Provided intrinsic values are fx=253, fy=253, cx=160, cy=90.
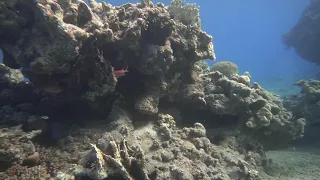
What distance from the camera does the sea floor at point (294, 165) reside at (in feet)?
19.7

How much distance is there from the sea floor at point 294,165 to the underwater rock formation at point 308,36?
18016mm

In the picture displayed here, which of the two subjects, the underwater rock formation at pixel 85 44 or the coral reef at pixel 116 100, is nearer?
the coral reef at pixel 116 100

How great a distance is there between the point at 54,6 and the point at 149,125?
305 cm

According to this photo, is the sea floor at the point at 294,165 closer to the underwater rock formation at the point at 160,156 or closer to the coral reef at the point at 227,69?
the underwater rock formation at the point at 160,156

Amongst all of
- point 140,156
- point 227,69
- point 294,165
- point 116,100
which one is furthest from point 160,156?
point 227,69

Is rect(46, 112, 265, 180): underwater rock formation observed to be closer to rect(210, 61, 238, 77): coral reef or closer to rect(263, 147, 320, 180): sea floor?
rect(263, 147, 320, 180): sea floor

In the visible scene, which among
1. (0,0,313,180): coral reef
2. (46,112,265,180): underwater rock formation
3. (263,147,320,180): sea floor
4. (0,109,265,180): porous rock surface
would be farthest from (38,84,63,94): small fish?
(263,147,320,180): sea floor

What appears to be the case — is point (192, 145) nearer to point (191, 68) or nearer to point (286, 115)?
point (191, 68)

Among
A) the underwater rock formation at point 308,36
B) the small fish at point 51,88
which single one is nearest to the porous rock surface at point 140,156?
the small fish at point 51,88

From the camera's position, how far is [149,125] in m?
5.47

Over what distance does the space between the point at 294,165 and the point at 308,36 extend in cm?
2054

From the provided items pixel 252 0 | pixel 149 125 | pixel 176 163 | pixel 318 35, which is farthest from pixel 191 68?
pixel 252 0

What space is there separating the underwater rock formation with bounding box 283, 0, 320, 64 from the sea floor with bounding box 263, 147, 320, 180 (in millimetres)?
18016

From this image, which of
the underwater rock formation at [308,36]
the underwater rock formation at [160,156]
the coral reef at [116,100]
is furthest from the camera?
the underwater rock formation at [308,36]
